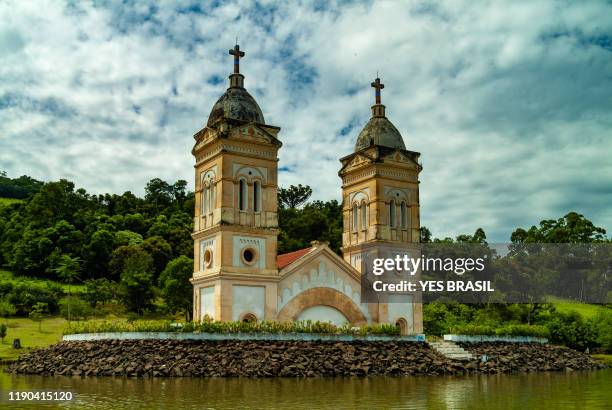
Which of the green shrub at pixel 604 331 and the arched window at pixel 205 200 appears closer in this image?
the arched window at pixel 205 200

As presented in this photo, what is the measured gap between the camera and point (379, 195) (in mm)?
37469

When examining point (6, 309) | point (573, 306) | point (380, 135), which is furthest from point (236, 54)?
point (573, 306)

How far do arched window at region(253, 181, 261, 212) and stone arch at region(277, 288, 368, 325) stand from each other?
4679mm

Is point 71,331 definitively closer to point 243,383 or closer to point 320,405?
point 243,383

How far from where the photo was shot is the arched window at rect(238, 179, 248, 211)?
108 feet

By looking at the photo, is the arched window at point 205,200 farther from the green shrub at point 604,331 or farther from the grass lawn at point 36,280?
the grass lawn at point 36,280

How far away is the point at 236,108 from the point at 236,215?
540 cm

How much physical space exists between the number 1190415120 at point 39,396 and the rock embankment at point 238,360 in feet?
20.0

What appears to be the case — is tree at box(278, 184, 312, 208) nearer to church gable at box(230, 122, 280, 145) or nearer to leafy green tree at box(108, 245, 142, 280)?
leafy green tree at box(108, 245, 142, 280)

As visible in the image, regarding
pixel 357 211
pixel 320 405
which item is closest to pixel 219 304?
pixel 357 211

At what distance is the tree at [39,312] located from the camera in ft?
172

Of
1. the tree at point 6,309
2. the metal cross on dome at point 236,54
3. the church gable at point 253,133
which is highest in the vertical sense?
the metal cross on dome at point 236,54

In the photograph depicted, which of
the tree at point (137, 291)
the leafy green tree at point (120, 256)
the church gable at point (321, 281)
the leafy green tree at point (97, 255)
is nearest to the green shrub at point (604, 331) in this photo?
the church gable at point (321, 281)

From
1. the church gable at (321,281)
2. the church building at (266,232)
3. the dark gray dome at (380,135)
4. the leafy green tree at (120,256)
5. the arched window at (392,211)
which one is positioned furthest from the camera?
the leafy green tree at (120,256)
